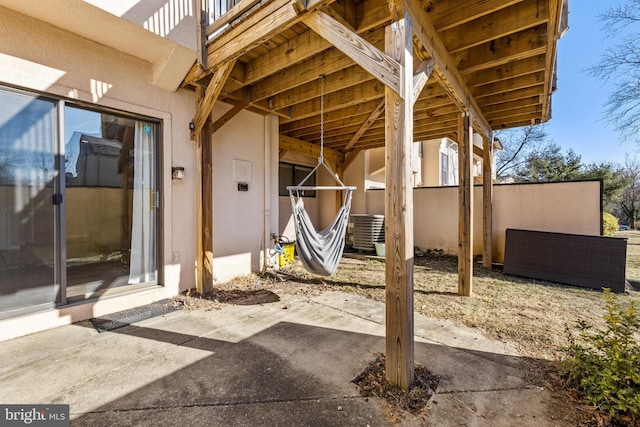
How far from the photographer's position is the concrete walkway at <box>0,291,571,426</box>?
1588 millimetres

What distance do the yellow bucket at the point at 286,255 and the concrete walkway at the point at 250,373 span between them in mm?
2261

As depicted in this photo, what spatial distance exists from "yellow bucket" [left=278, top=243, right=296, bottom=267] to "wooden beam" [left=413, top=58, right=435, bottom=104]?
370 centimetres

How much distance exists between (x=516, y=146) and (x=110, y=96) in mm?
18969

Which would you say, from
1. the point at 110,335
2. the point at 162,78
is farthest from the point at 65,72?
the point at 110,335

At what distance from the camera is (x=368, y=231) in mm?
6574

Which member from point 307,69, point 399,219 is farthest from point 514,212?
point 399,219

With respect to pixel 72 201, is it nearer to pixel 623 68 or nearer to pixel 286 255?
pixel 286 255

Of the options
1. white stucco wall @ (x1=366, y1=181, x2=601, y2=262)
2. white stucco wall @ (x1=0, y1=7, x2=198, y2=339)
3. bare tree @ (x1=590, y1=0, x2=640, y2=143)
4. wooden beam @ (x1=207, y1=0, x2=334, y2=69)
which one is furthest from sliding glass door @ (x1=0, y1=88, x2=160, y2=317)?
bare tree @ (x1=590, y1=0, x2=640, y2=143)

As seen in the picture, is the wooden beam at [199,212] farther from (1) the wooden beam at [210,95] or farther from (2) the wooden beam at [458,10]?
(2) the wooden beam at [458,10]

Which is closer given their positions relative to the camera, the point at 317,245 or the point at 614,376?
the point at 614,376

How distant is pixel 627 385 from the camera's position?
156 cm

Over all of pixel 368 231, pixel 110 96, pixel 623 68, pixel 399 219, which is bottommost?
pixel 368 231

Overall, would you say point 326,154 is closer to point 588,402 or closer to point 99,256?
point 99,256

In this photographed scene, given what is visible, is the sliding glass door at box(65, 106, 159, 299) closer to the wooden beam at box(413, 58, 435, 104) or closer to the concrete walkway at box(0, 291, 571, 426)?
the concrete walkway at box(0, 291, 571, 426)
